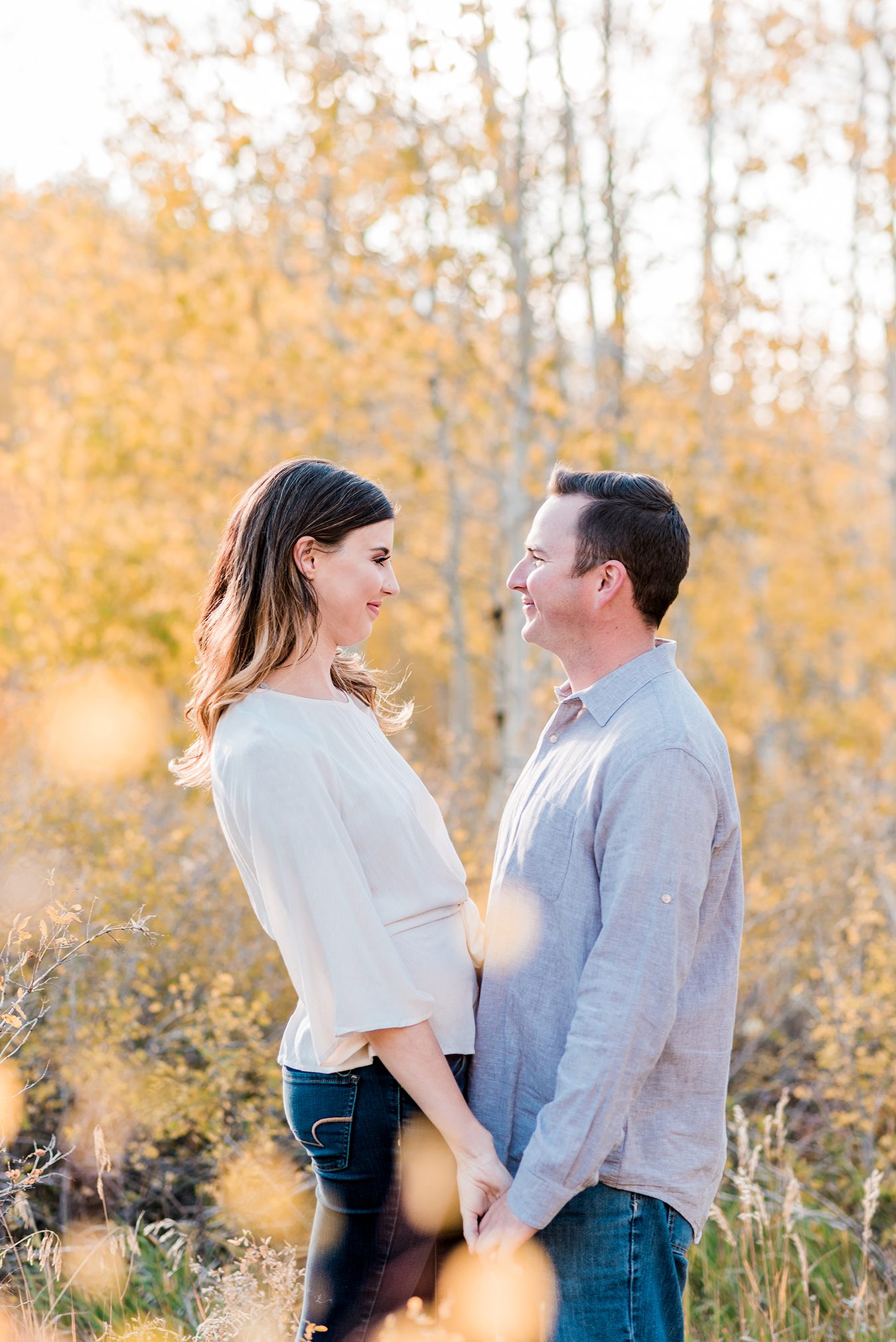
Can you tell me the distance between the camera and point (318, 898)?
1.65m

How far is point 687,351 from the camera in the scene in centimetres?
779

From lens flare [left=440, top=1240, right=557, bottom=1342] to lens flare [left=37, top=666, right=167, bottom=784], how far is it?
353 centimetres

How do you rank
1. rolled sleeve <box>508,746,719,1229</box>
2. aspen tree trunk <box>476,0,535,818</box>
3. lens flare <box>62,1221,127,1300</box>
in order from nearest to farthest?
rolled sleeve <box>508,746,719,1229</box>, lens flare <box>62,1221,127,1300</box>, aspen tree trunk <box>476,0,535,818</box>

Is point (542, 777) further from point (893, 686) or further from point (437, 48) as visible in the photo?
point (893, 686)

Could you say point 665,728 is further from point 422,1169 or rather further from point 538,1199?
point 422,1169

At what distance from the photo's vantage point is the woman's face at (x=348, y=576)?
1920 millimetres

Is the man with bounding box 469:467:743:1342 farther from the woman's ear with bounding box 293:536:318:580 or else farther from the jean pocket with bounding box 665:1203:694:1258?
the woman's ear with bounding box 293:536:318:580

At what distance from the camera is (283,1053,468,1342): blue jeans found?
1764mm

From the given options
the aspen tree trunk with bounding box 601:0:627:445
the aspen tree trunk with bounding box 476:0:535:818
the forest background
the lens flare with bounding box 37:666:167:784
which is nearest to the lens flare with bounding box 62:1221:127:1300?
the forest background

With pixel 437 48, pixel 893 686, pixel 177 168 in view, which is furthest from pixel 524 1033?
pixel 893 686

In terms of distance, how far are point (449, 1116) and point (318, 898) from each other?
15.7 inches

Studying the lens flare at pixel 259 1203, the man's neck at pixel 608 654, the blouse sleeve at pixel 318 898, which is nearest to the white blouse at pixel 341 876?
the blouse sleeve at pixel 318 898

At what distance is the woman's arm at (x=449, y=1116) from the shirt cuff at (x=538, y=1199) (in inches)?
3.7

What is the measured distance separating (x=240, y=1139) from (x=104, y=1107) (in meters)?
0.46
